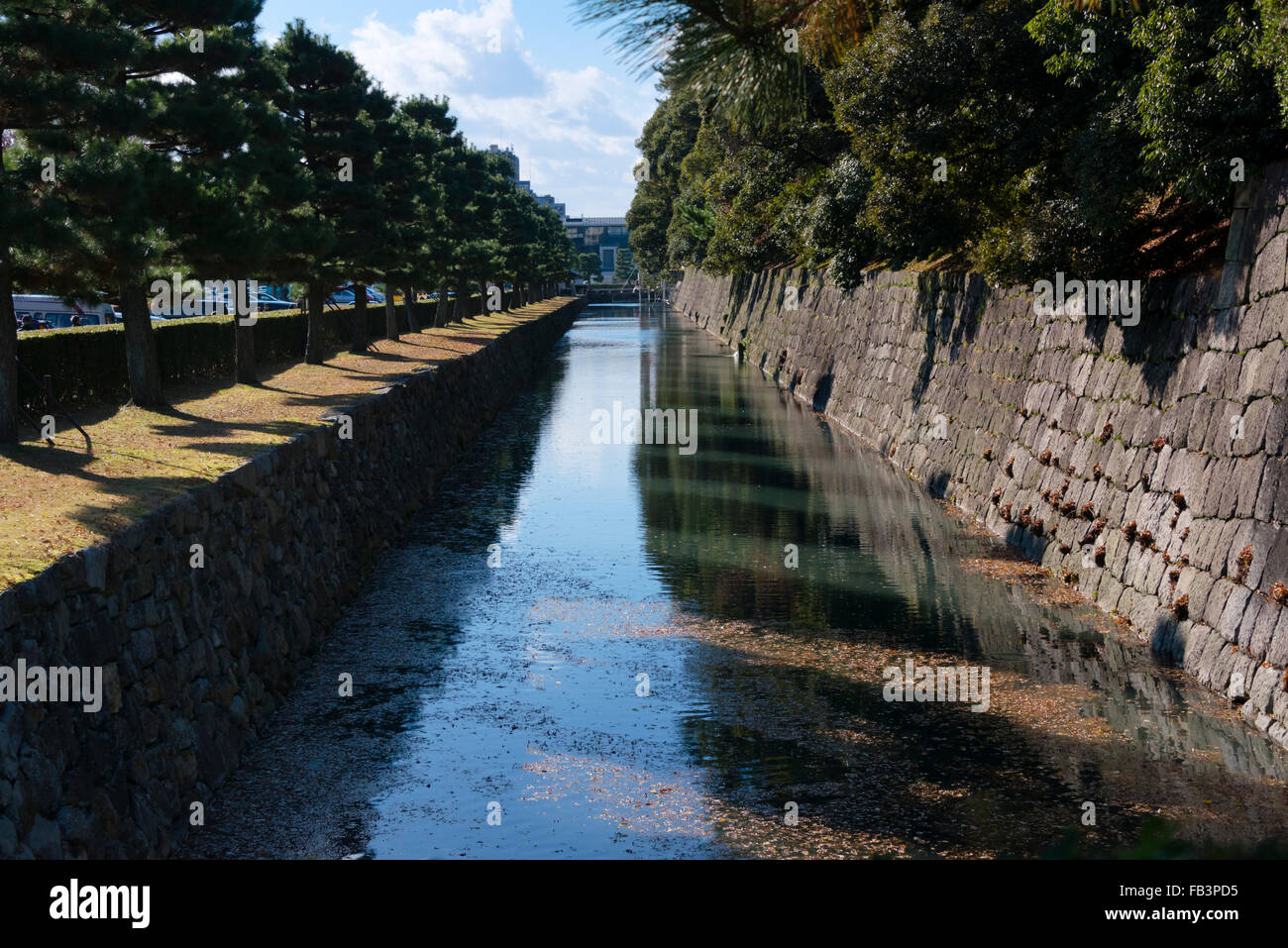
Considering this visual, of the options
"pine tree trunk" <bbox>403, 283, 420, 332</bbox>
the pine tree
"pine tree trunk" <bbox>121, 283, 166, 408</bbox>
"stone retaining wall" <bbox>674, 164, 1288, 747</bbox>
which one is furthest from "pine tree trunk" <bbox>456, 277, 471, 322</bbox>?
"pine tree trunk" <bbox>121, 283, 166, 408</bbox>

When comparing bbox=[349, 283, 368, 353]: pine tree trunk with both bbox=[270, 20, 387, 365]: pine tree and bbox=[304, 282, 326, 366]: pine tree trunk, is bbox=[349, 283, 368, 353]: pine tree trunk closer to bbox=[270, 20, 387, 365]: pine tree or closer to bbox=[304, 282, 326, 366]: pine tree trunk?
bbox=[270, 20, 387, 365]: pine tree

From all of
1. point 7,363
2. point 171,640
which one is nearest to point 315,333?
point 7,363

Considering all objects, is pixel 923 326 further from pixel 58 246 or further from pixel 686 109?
pixel 686 109

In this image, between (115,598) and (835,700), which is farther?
(835,700)

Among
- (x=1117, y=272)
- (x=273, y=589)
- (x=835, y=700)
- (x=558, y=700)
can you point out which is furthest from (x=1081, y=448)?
(x=273, y=589)

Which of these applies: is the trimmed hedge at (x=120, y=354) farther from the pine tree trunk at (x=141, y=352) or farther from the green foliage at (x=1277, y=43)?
the green foliage at (x=1277, y=43)

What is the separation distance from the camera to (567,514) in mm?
20766

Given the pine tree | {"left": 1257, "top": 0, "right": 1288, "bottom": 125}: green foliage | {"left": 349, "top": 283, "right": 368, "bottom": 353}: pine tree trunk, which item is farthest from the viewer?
{"left": 349, "top": 283, "right": 368, "bottom": 353}: pine tree trunk

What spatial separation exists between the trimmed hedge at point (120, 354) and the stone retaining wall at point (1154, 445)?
15071mm

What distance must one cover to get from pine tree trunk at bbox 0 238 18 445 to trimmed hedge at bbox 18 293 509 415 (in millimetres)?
4825

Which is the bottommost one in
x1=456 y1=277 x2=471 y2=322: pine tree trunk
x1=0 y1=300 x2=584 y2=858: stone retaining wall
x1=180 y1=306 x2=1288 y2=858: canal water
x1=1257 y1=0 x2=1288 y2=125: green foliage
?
x1=180 y1=306 x2=1288 y2=858: canal water

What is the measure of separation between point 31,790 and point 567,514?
48.0ft

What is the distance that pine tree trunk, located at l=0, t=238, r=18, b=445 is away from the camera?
1395cm

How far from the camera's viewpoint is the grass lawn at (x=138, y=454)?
868 cm
